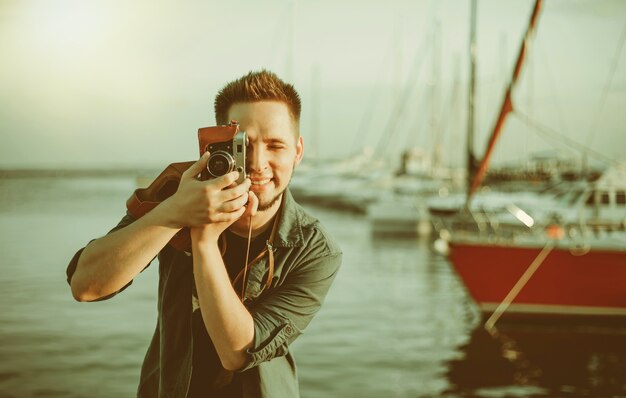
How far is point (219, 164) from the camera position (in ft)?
5.07

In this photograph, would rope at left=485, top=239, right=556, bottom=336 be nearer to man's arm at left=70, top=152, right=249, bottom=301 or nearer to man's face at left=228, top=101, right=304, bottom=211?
man's face at left=228, top=101, right=304, bottom=211

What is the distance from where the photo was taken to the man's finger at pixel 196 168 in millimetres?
1537

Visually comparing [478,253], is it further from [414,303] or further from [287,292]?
[287,292]

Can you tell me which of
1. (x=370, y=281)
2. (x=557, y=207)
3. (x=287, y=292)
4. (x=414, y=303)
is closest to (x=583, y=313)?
(x=557, y=207)

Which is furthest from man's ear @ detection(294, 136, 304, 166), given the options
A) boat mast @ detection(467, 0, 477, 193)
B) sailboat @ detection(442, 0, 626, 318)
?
boat mast @ detection(467, 0, 477, 193)

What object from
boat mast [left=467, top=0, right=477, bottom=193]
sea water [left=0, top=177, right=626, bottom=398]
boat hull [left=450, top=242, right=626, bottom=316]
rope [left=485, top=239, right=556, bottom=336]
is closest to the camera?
sea water [left=0, top=177, right=626, bottom=398]

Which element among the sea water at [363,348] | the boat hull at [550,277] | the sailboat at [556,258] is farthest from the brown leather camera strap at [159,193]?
the boat hull at [550,277]

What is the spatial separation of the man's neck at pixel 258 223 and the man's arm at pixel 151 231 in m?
0.32

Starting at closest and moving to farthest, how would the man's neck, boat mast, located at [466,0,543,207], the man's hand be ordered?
the man's hand < the man's neck < boat mast, located at [466,0,543,207]

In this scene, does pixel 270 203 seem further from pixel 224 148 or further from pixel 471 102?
pixel 471 102

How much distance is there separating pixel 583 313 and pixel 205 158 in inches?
515

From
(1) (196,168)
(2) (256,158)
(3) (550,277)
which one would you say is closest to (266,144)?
(2) (256,158)

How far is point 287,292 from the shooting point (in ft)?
6.19

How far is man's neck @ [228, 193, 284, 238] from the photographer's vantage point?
1.85 meters
